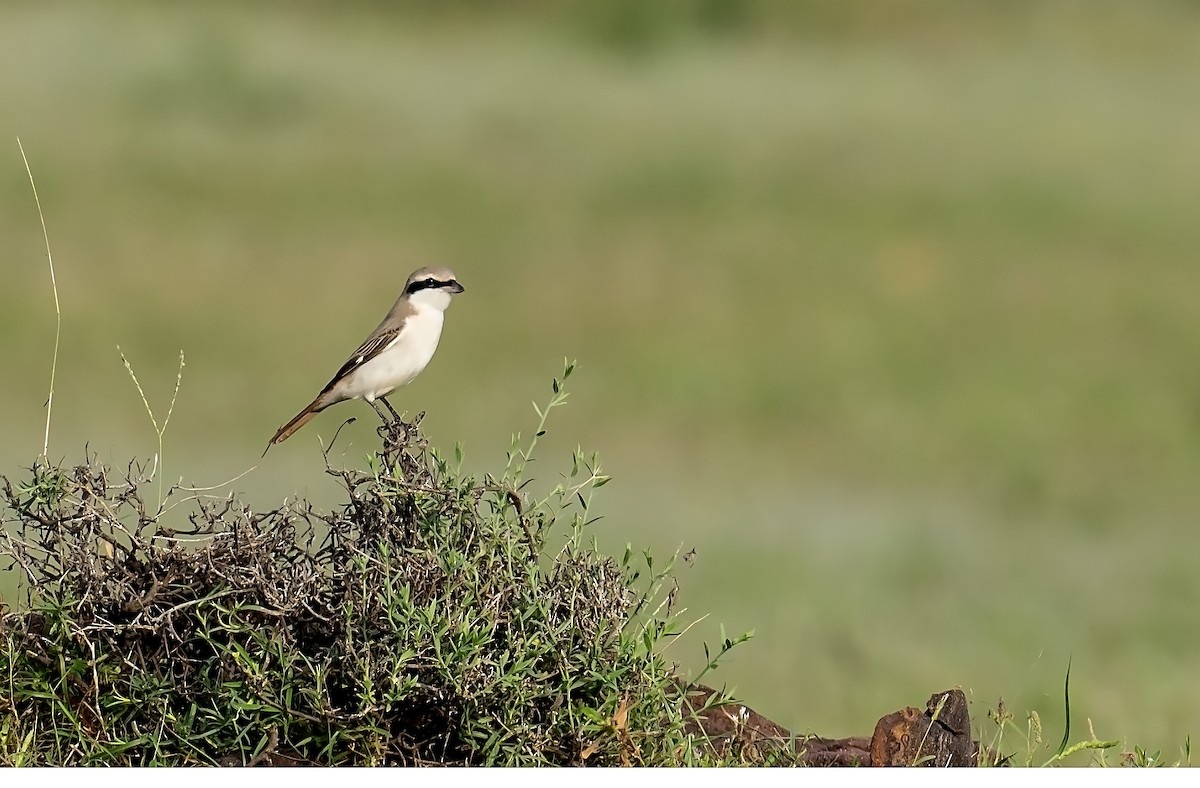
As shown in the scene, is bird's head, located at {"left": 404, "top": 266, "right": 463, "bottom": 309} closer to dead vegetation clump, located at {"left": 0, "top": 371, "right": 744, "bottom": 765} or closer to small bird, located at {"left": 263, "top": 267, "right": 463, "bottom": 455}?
small bird, located at {"left": 263, "top": 267, "right": 463, "bottom": 455}

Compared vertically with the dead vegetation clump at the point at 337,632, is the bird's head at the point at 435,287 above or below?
above

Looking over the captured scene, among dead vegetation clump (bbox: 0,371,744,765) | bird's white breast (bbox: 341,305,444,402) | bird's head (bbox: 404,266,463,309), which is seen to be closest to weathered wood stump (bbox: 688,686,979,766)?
dead vegetation clump (bbox: 0,371,744,765)

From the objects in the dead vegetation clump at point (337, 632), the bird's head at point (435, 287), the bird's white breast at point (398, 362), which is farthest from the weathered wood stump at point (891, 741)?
the bird's head at point (435, 287)

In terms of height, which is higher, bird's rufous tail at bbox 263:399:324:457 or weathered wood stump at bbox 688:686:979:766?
bird's rufous tail at bbox 263:399:324:457

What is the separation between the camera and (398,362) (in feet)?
17.5

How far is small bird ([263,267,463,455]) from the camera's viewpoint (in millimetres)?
5316

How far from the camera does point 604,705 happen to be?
11.4ft

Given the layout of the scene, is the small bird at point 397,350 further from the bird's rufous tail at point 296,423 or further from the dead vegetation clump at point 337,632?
the dead vegetation clump at point 337,632

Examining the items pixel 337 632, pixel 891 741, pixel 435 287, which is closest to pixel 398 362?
pixel 435 287

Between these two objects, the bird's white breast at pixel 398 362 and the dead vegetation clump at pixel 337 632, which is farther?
the bird's white breast at pixel 398 362

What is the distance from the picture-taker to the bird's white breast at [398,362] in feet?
17.5

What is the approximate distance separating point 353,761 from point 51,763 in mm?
716

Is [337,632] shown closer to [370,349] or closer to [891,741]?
[891,741]

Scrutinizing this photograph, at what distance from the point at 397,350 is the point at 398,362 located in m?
0.04
